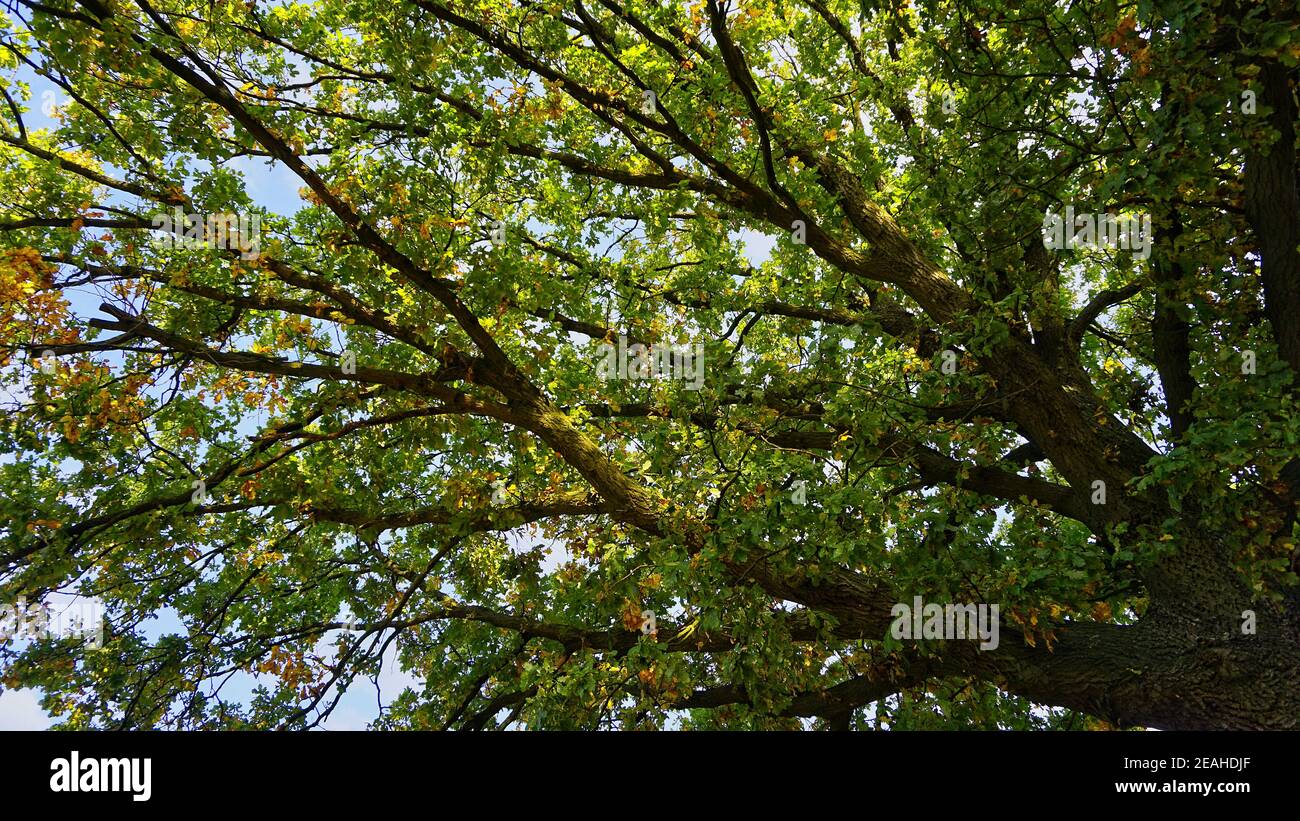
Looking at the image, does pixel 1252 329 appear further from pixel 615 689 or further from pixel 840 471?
pixel 615 689

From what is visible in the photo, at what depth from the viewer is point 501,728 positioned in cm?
773

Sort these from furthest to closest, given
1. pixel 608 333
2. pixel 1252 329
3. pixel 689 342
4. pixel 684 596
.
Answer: pixel 689 342 → pixel 608 333 → pixel 1252 329 → pixel 684 596

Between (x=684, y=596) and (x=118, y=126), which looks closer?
(x=684, y=596)

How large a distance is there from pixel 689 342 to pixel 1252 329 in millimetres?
5147

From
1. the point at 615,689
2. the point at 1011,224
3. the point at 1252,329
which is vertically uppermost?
the point at 1011,224

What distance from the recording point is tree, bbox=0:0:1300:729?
17.3 ft

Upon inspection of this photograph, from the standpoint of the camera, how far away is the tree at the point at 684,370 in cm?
529

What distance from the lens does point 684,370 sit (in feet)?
24.4

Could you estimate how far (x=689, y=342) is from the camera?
28.6 ft

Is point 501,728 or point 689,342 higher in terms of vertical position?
point 689,342
